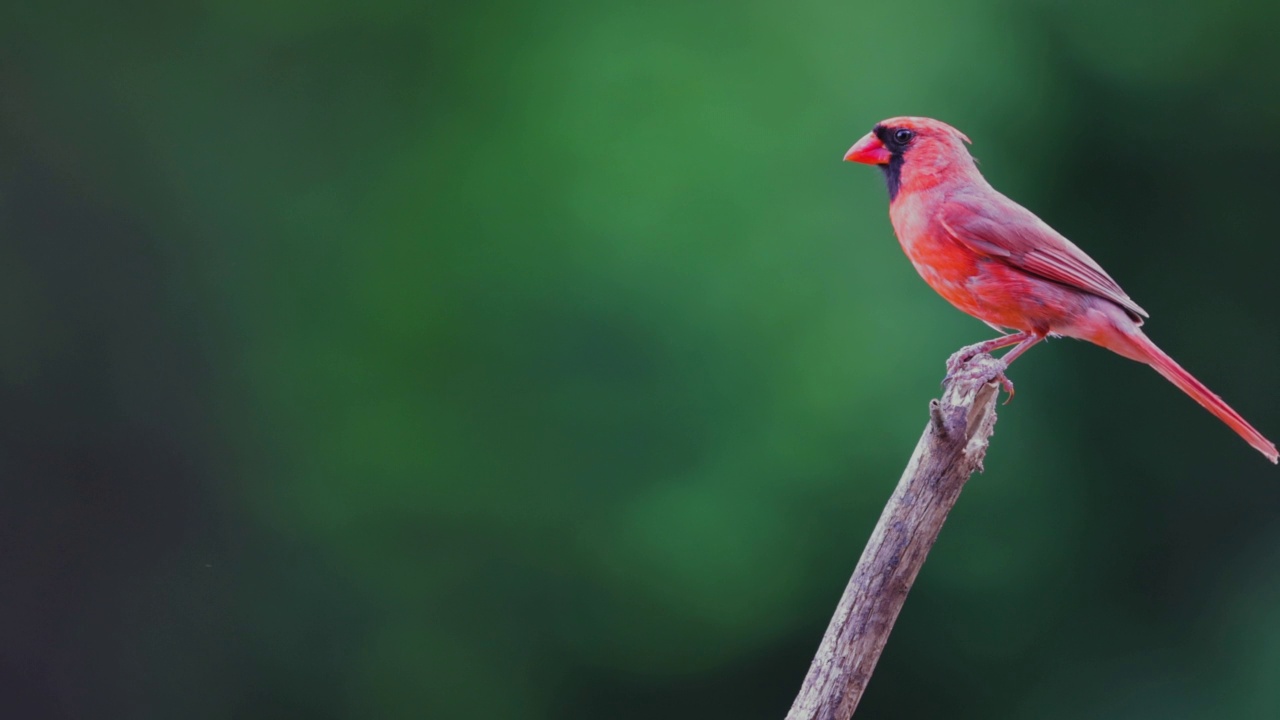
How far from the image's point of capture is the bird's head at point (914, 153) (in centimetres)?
297

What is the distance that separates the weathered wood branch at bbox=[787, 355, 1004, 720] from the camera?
7.47 feet

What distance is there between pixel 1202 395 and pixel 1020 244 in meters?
0.52

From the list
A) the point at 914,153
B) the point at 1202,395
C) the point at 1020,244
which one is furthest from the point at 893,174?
the point at 1202,395

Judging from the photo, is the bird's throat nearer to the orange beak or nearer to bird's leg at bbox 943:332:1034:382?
the orange beak

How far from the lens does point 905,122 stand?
3.04 meters

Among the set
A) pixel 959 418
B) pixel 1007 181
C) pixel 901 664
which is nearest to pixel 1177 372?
pixel 959 418

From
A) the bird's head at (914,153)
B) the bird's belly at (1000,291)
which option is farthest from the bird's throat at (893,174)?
the bird's belly at (1000,291)

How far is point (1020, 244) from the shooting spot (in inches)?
109

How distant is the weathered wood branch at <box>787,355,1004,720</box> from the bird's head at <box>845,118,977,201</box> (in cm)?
86

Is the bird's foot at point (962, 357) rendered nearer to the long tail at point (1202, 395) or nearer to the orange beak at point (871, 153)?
the long tail at point (1202, 395)

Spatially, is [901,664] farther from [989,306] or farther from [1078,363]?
[989,306]

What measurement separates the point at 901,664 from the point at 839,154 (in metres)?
1.97

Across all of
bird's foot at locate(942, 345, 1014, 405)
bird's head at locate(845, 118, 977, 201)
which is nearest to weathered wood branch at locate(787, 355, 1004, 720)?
bird's foot at locate(942, 345, 1014, 405)

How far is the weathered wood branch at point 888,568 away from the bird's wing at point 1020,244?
571mm
